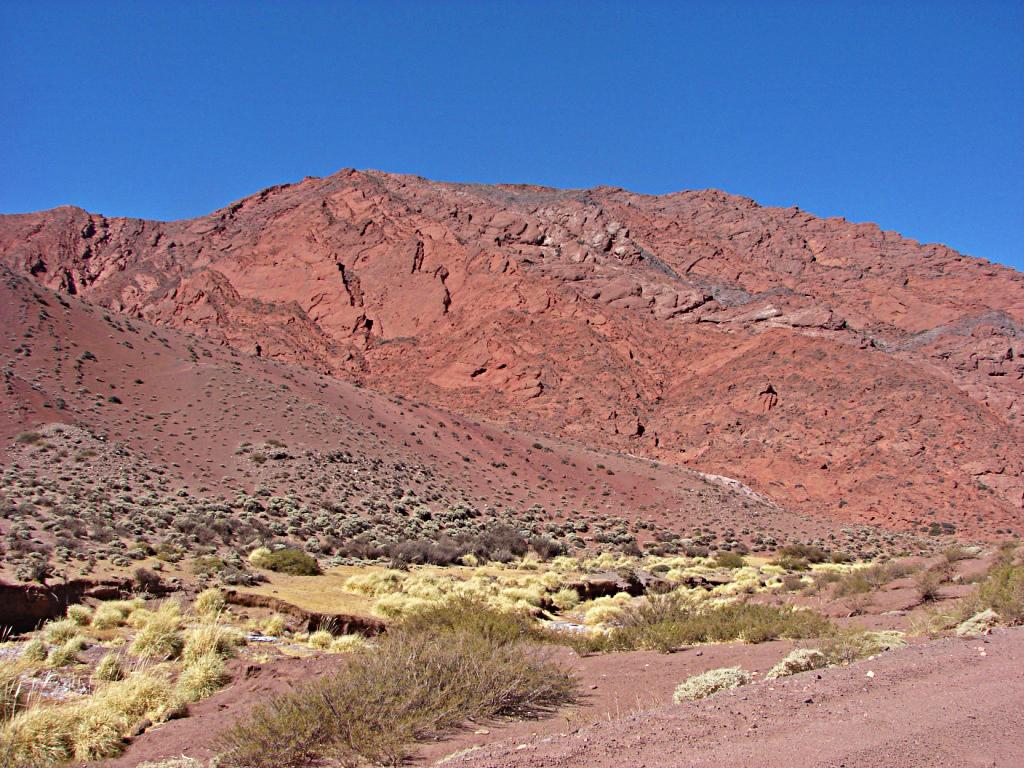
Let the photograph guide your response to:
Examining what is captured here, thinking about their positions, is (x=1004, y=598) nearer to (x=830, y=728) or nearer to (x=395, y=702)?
(x=830, y=728)

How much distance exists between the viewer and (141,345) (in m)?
47.0

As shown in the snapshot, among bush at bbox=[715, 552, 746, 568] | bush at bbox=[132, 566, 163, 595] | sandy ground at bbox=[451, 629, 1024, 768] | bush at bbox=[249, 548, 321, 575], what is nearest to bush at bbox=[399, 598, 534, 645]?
sandy ground at bbox=[451, 629, 1024, 768]

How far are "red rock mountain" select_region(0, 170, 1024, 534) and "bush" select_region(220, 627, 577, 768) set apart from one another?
4451 cm

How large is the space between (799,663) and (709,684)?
127 cm

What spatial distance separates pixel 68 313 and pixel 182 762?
4746 cm

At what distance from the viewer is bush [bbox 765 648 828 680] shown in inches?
322

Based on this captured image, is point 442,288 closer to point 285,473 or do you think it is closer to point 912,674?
point 285,473

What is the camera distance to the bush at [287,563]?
18.0m

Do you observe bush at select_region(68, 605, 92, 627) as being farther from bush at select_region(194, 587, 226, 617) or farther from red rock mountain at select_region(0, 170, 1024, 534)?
red rock mountain at select_region(0, 170, 1024, 534)

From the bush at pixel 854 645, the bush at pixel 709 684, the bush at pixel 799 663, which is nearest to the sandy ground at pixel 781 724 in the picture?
the bush at pixel 709 684

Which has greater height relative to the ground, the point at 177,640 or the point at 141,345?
the point at 141,345

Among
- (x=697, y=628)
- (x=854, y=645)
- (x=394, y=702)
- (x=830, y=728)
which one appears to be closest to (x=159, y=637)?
(x=394, y=702)

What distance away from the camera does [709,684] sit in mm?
7832

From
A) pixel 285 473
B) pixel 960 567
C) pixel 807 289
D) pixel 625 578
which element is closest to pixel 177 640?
pixel 625 578
